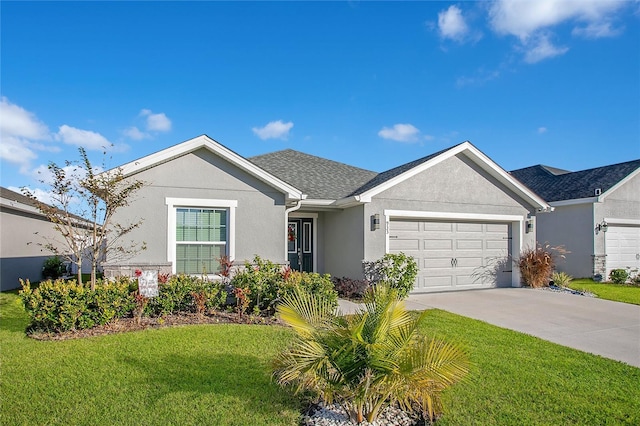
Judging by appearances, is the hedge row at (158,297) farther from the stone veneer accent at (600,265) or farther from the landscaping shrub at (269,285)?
the stone veneer accent at (600,265)

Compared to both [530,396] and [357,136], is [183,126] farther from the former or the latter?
[530,396]

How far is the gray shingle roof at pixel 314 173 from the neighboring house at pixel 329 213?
67mm

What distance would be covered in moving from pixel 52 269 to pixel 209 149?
33.2ft

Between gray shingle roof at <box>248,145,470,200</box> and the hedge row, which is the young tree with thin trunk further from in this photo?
gray shingle roof at <box>248,145,470,200</box>

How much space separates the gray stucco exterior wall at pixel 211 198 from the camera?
9156 mm

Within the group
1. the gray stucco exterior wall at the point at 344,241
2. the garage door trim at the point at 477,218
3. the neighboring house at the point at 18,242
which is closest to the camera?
the gray stucco exterior wall at the point at 344,241

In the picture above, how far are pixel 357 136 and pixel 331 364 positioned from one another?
13766 millimetres

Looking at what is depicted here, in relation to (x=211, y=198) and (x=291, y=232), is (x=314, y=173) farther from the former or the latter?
(x=211, y=198)

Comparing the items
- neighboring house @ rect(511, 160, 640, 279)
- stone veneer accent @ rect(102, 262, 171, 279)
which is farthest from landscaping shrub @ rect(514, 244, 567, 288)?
stone veneer accent @ rect(102, 262, 171, 279)

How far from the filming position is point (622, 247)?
54.5ft

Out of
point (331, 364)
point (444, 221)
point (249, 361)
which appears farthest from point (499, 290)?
point (331, 364)

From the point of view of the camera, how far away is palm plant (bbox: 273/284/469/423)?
3406mm

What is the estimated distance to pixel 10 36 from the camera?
9.04 metres

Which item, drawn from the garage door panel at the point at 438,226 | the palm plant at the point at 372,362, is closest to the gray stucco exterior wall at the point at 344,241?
the garage door panel at the point at 438,226
